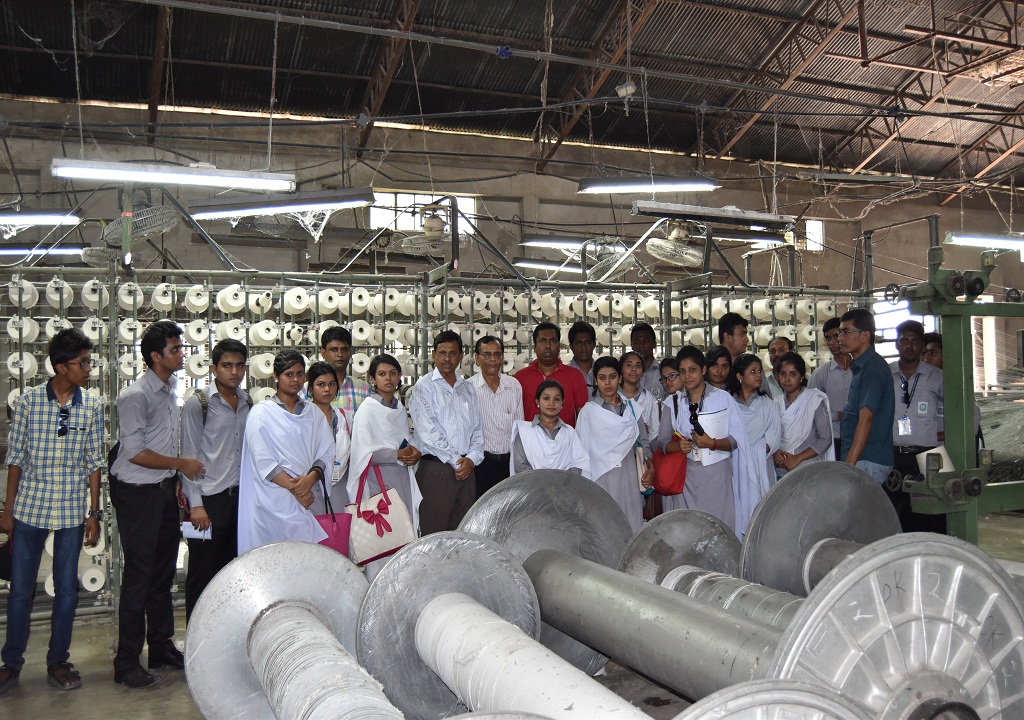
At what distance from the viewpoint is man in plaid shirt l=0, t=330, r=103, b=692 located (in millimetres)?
4480

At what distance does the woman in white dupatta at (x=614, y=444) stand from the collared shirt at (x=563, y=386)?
0.51 m

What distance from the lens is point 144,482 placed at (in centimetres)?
455

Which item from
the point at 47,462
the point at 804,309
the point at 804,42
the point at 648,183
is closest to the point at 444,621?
the point at 47,462

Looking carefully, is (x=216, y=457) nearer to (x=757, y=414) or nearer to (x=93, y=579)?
(x=93, y=579)

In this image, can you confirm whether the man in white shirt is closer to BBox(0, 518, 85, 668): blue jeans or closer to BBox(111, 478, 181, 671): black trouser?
BBox(111, 478, 181, 671): black trouser

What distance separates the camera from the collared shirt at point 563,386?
229 inches

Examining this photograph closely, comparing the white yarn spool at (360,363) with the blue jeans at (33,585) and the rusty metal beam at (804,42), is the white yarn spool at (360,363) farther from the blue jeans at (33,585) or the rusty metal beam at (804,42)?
the rusty metal beam at (804,42)

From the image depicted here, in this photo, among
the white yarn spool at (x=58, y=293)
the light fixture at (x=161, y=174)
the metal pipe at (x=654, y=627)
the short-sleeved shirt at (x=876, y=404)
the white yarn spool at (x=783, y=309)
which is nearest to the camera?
the metal pipe at (x=654, y=627)

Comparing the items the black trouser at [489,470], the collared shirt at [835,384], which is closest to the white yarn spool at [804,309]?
the collared shirt at [835,384]

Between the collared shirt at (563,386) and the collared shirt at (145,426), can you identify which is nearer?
the collared shirt at (145,426)

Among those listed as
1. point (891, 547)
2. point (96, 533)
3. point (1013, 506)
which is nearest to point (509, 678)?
point (891, 547)

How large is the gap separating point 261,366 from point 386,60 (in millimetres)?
6533

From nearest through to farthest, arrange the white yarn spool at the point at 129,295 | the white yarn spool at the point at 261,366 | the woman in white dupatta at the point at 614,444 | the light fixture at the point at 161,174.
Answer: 1. the woman in white dupatta at the point at 614,444
2. the light fixture at the point at 161,174
3. the white yarn spool at the point at 129,295
4. the white yarn spool at the point at 261,366

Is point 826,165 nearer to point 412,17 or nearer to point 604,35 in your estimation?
point 604,35
